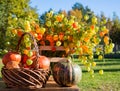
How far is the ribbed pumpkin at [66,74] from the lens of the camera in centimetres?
299

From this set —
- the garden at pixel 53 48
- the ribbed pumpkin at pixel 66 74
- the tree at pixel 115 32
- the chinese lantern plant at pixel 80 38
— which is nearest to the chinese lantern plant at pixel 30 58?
the garden at pixel 53 48

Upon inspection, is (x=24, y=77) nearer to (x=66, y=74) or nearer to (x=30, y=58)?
(x=30, y=58)

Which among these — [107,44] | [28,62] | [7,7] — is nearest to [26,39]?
[28,62]

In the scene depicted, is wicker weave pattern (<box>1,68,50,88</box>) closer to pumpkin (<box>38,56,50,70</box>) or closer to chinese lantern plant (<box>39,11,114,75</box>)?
pumpkin (<box>38,56,50,70</box>)

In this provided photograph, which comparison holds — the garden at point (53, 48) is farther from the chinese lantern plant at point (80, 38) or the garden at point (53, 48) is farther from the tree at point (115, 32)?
the tree at point (115, 32)

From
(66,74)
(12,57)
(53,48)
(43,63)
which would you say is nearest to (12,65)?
(12,57)

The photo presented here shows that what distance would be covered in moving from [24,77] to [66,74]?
350 mm

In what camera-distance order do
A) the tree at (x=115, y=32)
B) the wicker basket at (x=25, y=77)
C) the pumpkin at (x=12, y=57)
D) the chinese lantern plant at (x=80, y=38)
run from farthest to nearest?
the tree at (x=115, y=32) < the chinese lantern plant at (x=80, y=38) < the pumpkin at (x=12, y=57) < the wicker basket at (x=25, y=77)

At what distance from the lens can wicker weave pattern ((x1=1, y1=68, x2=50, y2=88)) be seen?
9.45 feet

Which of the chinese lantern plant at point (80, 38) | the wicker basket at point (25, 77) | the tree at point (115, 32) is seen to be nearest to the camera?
the wicker basket at point (25, 77)

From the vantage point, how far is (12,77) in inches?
115

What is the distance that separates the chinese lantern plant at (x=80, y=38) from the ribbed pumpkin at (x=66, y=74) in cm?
18

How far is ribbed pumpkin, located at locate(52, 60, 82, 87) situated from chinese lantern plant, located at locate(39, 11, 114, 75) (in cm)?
18

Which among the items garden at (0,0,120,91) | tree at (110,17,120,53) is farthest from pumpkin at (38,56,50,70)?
tree at (110,17,120,53)
